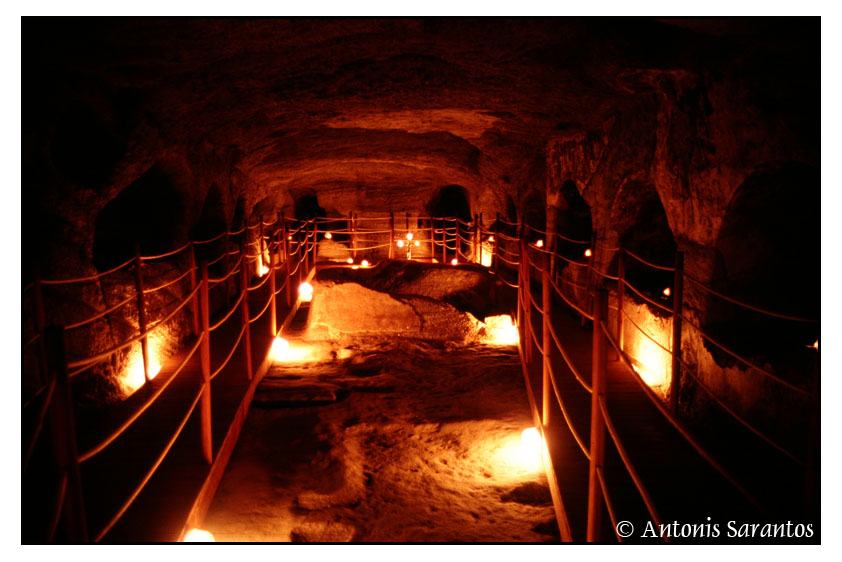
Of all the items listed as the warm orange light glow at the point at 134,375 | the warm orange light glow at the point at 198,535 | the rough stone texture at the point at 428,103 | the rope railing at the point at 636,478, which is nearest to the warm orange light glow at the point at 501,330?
the rough stone texture at the point at 428,103

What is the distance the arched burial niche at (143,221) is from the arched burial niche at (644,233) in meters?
5.17

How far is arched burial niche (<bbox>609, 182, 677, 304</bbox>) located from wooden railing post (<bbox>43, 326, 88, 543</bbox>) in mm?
5531

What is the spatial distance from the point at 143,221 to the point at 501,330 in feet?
15.3

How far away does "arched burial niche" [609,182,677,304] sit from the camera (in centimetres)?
632


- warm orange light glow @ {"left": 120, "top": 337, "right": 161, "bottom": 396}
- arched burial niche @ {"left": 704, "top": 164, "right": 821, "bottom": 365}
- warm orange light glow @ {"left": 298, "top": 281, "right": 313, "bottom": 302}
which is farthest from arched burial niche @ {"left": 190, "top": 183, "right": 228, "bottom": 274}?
arched burial niche @ {"left": 704, "top": 164, "right": 821, "bottom": 365}

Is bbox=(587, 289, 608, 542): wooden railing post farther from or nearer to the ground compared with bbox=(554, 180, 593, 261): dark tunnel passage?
nearer to the ground

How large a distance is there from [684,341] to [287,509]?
3.42 m

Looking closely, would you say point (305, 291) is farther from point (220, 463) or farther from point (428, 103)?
point (220, 463)

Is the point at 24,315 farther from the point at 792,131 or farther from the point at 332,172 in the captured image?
the point at 332,172

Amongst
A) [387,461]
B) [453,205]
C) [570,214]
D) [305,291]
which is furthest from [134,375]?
[453,205]

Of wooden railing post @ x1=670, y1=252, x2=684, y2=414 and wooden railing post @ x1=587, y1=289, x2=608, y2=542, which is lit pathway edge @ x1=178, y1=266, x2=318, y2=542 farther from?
wooden railing post @ x1=670, y1=252, x2=684, y2=414

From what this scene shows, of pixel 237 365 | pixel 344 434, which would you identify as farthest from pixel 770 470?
pixel 237 365

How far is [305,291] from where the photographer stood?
8.38 m

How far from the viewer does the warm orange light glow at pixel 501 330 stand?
21.6 feet
